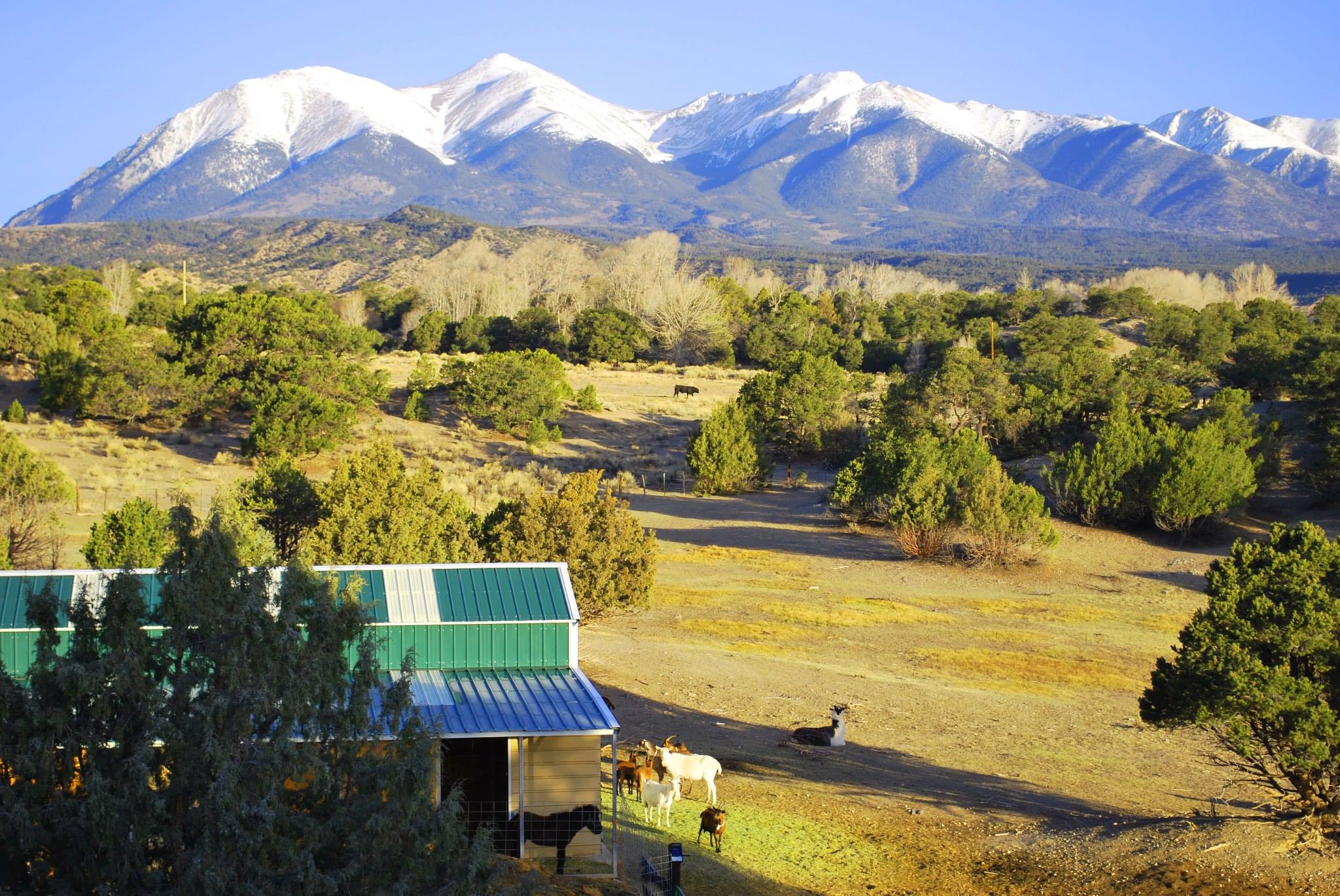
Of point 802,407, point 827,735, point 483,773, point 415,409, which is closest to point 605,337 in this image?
point 415,409

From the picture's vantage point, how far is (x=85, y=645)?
6.83 meters

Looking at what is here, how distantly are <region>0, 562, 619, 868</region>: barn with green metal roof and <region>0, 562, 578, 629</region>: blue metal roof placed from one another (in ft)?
0.05

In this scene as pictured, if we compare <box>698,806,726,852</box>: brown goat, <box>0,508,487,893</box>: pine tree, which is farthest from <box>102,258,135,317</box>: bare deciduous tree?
<box>0,508,487,893</box>: pine tree

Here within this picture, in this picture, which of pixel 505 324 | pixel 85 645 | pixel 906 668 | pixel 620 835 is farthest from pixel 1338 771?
pixel 505 324

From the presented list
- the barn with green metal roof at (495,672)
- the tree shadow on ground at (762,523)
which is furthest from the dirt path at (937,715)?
the barn with green metal roof at (495,672)

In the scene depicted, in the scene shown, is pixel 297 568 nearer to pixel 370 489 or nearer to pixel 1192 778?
pixel 1192 778

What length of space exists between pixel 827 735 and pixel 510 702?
249 inches

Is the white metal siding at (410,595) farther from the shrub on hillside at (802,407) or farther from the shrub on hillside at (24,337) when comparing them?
the shrub on hillside at (24,337)

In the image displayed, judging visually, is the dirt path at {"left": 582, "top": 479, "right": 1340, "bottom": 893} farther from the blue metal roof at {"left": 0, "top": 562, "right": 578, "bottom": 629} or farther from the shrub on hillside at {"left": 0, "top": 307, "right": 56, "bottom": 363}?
the shrub on hillside at {"left": 0, "top": 307, "right": 56, "bottom": 363}

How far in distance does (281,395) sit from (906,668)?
83.9 ft

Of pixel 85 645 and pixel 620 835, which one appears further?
pixel 620 835

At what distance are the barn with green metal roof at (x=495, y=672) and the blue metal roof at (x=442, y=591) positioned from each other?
2 cm

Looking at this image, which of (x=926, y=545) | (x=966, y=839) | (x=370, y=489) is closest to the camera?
(x=966, y=839)

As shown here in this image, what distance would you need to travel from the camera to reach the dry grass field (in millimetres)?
12281
